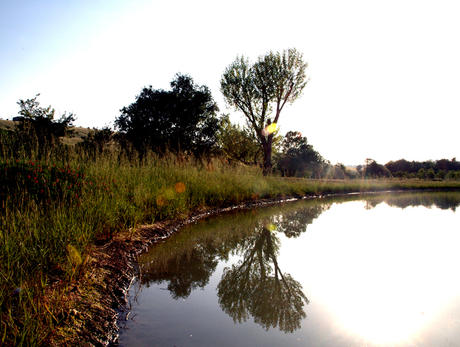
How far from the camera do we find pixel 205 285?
3588 millimetres

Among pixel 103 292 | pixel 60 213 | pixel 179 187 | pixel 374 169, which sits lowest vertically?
pixel 103 292

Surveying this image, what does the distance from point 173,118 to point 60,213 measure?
13.9 meters

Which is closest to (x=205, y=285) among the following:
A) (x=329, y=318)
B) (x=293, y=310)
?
(x=293, y=310)

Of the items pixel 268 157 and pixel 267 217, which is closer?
pixel 267 217

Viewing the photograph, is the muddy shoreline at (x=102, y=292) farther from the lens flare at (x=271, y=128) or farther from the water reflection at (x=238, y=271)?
the lens flare at (x=271, y=128)

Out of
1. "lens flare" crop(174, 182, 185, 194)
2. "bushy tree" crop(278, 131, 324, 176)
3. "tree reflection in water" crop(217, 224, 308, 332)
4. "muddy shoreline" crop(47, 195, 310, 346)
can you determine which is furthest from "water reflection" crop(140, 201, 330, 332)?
"bushy tree" crop(278, 131, 324, 176)

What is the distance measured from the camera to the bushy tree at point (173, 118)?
16625mm

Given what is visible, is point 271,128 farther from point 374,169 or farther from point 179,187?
point 374,169

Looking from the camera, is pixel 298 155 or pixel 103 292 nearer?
pixel 103 292

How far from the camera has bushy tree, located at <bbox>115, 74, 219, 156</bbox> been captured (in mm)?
16625

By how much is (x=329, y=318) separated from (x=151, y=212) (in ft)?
13.9

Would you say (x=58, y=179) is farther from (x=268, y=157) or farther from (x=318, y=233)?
(x=268, y=157)

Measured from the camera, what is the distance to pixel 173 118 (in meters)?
16.9

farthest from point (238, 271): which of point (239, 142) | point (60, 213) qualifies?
point (239, 142)
